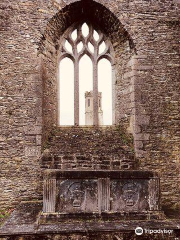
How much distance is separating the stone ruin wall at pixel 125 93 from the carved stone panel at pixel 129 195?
1700 mm

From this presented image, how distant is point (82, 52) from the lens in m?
6.93

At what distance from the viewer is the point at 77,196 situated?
4.16 meters

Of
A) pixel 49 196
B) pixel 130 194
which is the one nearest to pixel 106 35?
pixel 130 194

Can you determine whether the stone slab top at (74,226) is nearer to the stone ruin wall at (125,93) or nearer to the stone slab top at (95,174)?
the stone slab top at (95,174)

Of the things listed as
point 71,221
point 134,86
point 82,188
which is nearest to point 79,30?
point 134,86

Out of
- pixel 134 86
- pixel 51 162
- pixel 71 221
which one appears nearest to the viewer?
pixel 71 221

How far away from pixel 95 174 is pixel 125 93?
2.93 m

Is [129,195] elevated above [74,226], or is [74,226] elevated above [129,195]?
[129,195]

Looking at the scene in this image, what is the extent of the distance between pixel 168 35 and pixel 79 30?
2480 millimetres

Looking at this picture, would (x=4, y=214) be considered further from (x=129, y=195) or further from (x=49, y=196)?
(x=129, y=195)

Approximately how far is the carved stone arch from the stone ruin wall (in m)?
0.05

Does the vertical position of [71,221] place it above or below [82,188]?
below

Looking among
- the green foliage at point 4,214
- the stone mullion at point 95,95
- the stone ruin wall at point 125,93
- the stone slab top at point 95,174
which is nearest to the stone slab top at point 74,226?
the stone slab top at point 95,174

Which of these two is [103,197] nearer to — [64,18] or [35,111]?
[35,111]
